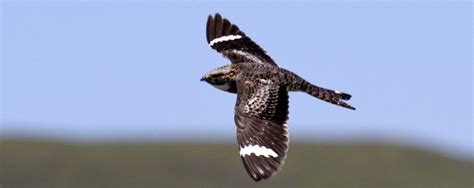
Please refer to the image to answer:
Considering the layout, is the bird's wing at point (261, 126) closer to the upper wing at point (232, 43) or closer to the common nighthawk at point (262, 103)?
the common nighthawk at point (262, 103)

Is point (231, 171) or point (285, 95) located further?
point (231, 171)

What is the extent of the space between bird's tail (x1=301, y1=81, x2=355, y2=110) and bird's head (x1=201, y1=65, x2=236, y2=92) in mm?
1326

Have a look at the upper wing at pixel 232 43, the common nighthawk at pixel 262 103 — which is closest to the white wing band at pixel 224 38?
the upper wing at pixel 232 43

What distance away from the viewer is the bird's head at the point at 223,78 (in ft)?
68.2

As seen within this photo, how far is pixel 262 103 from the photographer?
1983cm

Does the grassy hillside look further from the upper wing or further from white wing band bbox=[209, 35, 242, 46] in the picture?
Result: white wing band bbox=[209, 35, 242, 46]

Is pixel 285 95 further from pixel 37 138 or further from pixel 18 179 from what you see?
pixel 37 138

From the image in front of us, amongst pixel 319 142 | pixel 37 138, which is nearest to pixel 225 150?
pixel 319 142

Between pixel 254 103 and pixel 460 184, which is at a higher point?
pixel 460 184

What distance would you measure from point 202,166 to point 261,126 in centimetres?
8092

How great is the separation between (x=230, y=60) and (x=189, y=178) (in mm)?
70022

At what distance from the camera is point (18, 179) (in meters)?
88.2

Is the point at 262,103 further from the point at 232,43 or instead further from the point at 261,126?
the point at 232,43

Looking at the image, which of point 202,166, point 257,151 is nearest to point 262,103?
point 257,151
